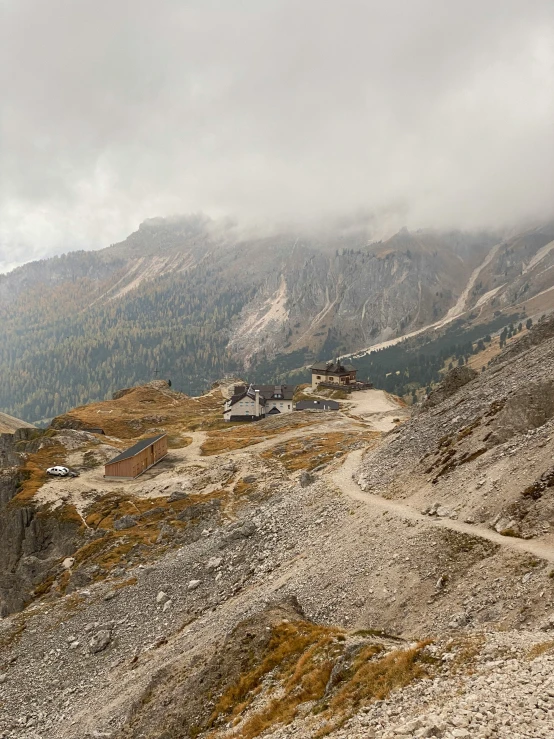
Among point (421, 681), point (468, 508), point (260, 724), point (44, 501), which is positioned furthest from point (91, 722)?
point (44, 501)

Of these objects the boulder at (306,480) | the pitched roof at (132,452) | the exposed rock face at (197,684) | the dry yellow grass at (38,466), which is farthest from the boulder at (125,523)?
the exposed rock face at (197,684)

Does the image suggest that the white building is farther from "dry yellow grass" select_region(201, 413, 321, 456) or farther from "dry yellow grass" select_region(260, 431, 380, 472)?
"dry yellow grass" select_region(260, 431, 380, 472)

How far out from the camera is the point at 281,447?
91312mm

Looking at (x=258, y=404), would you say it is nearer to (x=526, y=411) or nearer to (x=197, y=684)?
(x=526, y=411)

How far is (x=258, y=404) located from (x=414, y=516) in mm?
108959

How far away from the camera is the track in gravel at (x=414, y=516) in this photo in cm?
2730

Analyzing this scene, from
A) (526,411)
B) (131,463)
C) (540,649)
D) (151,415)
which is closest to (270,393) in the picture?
(151,415)

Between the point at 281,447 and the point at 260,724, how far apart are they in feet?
228

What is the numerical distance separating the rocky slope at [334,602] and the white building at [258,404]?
7412 centimetres

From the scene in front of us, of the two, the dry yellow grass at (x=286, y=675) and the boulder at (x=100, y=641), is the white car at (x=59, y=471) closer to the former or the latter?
the boulder at (x=100, y=641)

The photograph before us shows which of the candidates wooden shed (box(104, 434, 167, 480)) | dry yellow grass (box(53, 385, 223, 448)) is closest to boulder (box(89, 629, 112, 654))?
wooden shed (box(104, 434, 167, 480))

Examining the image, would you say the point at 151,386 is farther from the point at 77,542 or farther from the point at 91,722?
the point at 91,722

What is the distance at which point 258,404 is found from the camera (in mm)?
146000

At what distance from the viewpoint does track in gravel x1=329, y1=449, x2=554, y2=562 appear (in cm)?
2730
